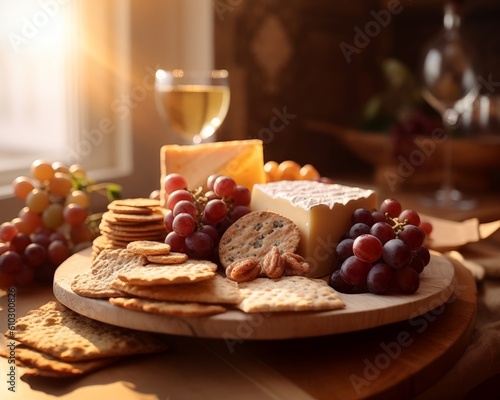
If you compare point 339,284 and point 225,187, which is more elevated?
point 225,187

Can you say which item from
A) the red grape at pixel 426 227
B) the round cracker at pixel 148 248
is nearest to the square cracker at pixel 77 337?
the round cracker at pixel 148 248

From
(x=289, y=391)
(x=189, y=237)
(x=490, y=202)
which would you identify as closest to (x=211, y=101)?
(x=189, y=237)

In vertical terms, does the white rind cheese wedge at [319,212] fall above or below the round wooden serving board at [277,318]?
above

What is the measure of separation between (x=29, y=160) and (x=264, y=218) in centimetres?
91

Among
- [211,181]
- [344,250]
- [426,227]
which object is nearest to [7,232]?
[211,181]

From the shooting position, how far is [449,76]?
1859 millimetres

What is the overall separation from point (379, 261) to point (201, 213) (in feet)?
0.95

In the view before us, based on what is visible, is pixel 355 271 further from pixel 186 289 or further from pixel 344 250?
pixel 186 289

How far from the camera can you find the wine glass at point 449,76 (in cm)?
186

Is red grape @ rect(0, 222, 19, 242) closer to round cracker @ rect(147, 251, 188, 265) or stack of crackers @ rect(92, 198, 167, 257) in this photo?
stack of crackers @ rect(92, 198, 167, 257)

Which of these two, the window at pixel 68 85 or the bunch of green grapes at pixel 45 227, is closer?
the bunch of green grapes at pixel 45 227

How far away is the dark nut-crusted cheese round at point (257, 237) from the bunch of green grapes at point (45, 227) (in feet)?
1.01

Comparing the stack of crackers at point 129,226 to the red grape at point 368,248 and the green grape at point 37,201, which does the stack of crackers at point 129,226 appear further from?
the red grape at point 368,248

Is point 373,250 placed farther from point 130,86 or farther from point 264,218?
point 130,86
